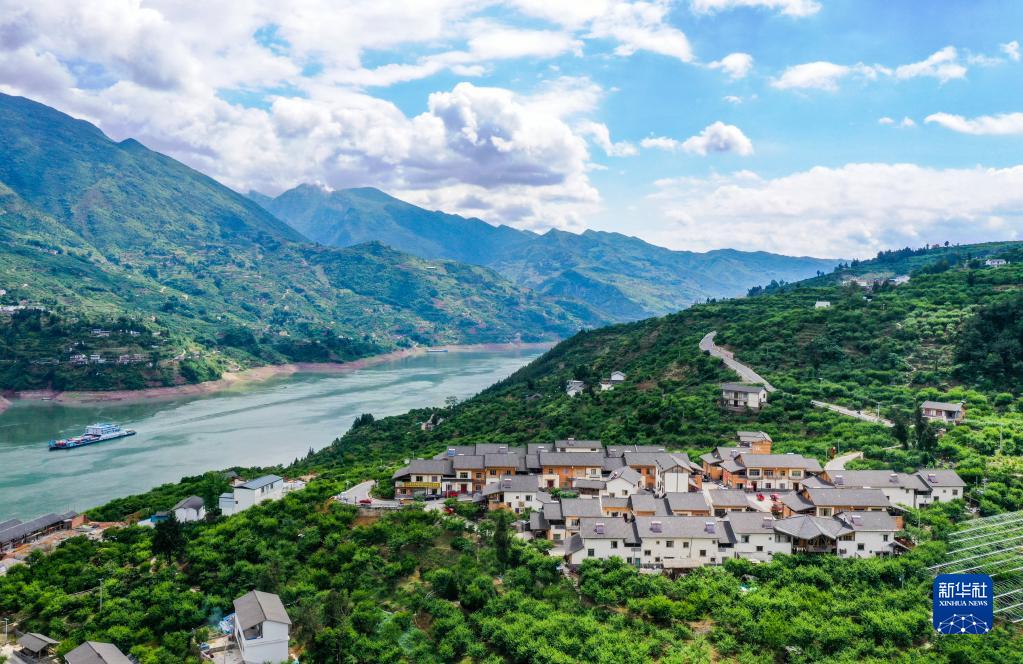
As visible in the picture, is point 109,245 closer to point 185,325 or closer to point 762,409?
point 185,325

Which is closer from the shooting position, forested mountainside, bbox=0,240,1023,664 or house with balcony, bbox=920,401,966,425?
forested mountainside, bbox=0,240,1023,664

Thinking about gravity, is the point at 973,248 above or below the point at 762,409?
above

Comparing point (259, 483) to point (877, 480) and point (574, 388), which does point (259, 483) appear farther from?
point (574, 388)

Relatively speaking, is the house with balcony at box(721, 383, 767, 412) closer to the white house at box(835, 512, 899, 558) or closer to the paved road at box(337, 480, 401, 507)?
the white house at box(835, 512, 899, 558)

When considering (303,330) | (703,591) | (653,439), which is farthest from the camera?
(303,330)

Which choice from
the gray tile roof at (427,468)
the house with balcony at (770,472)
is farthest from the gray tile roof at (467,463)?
the house with balcony at (770,472)

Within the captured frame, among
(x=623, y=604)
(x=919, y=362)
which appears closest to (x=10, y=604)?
(x=623, y=604)

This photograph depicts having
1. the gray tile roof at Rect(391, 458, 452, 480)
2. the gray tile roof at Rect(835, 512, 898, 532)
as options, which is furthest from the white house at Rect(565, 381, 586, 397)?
the gray tile roof at Rect(835, 512, 898, 532)
